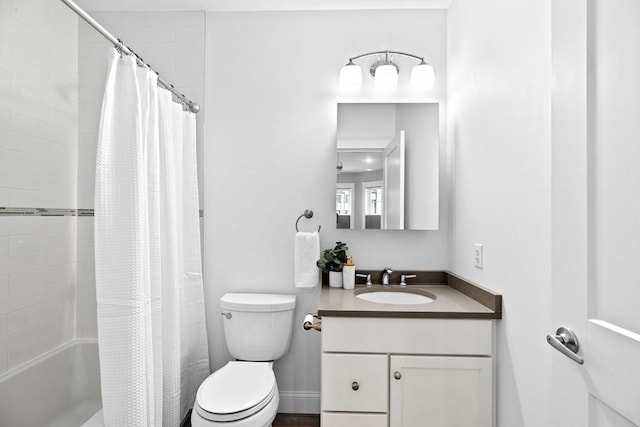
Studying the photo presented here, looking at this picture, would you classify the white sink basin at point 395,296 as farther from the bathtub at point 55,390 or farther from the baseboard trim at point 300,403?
the bathtub at point 55,390

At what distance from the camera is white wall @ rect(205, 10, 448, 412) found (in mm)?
2168

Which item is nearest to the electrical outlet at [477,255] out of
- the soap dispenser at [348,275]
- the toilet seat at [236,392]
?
the soap dispenser at [348,275]

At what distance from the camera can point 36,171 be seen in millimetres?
1616

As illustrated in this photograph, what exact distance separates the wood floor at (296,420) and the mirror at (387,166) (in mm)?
1162

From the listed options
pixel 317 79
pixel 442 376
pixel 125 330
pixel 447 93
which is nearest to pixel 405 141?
pixel 447 93

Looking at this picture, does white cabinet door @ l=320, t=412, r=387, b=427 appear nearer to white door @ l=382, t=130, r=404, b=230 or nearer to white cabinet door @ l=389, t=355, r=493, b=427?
white cabinet door @ l=389, t=355, r=493, b=427

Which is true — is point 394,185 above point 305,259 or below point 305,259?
above

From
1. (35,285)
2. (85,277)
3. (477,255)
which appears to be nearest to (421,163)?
(477,255)

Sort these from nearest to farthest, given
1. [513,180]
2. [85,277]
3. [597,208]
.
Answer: [597,208], [513,180], [85,277]

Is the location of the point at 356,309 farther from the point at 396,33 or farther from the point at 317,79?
the point at 396,33

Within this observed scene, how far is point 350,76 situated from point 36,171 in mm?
1651

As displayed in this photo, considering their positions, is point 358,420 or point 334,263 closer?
point 358,420

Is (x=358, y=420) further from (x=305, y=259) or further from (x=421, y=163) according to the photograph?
(x=421, y=163)

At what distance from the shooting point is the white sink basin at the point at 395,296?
194cm
